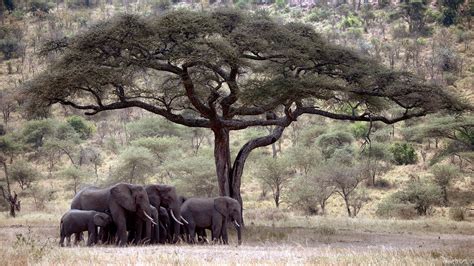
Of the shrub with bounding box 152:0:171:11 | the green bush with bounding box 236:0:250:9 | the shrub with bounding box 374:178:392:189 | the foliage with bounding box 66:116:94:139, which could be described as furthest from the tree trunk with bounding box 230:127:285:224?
the shrub with bounding box 152:0:171:11

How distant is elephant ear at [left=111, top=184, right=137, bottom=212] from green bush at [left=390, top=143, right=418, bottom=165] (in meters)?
34.8

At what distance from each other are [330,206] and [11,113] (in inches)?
1455

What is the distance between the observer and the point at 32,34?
83625mm

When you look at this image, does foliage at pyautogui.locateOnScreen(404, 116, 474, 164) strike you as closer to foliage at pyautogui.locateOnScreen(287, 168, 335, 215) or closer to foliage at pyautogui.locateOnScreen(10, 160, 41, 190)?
foliage at pyautogui.locateOnScreen(287, 168, 335, 215)

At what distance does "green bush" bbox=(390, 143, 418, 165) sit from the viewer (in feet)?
157

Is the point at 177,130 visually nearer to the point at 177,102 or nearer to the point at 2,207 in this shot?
the point at 2,207

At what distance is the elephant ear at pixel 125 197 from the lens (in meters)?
15.7

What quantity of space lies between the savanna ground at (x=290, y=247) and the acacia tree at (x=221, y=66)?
377 cm

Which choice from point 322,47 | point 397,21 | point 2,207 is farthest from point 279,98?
point 397,21

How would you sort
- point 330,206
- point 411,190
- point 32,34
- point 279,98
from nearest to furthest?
1. point 279,98
2. point 411,190
3. point 330,206
4. point 32,34

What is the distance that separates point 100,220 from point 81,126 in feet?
145

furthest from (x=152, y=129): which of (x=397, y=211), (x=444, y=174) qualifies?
(x=397, y=211)

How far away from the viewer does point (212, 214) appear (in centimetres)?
1688

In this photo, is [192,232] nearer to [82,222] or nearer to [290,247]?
[82,222]
